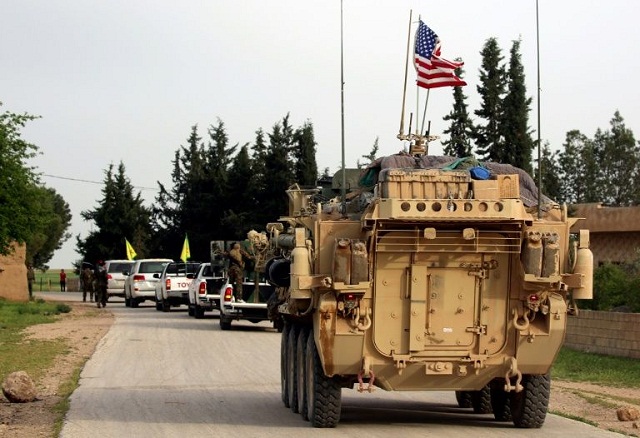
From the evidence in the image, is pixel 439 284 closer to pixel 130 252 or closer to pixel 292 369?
pixel 292 369

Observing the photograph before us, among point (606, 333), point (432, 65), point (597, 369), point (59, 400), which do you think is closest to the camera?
point (59, 400)

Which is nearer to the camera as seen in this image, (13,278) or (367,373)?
(367,373)

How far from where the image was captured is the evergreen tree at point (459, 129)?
141 ft

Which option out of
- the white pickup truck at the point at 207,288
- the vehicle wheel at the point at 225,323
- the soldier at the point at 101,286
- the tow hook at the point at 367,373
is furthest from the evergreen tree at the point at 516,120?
the tow hook at the point at 367,373

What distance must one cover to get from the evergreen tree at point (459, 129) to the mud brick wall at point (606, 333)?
17.0m

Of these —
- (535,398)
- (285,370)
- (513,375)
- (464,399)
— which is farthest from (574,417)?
(285,370)

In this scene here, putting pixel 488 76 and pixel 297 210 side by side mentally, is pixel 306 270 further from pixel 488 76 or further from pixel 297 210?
pixel 488 76

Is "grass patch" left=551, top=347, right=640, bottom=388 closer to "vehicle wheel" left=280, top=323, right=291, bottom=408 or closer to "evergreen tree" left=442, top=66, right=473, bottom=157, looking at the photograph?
"vehicle wheel" left=280, top=323, right=291, bottom=408

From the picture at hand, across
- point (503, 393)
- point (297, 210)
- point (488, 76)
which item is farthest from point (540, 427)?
point (488, 76)

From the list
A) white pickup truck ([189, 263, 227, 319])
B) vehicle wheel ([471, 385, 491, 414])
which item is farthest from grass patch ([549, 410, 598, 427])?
white pickup truck ([189, 263, 227, 319])

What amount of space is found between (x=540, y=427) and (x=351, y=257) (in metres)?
3.10

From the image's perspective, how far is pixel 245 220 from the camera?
6128 cm

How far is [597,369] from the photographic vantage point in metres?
22.8

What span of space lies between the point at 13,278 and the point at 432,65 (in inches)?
1416
